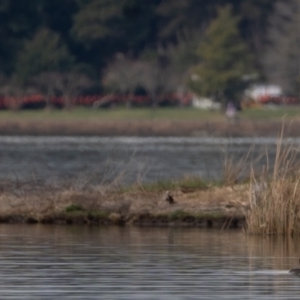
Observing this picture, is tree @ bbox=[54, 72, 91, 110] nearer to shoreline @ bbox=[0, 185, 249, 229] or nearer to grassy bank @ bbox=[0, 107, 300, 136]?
grassy bank @ bbox=[0, 107, 300, 136]

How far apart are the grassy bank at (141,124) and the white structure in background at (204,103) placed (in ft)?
17.0

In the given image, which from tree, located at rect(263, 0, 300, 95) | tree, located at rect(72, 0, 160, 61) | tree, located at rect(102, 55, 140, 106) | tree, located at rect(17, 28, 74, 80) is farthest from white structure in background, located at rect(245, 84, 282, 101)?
tree, located at rect(17, 28, 74, 80)

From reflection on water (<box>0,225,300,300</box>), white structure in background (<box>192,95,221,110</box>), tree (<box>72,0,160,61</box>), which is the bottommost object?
white structure in background (<box>192,95,221,110</box>)

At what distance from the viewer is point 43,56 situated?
80500mm

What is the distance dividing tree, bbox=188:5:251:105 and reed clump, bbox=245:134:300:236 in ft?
186

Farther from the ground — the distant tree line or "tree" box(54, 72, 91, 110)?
the distant tree line

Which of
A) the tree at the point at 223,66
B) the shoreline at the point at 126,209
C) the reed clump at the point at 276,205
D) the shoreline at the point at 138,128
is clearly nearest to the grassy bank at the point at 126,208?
the shoreline at the point at 126,209

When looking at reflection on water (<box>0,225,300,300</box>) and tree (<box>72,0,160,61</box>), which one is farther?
tree (<box>72,0,160,61</box>)

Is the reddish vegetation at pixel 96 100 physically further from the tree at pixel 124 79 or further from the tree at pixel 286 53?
the tree at pixel 286 53

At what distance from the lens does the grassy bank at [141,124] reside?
217 feet

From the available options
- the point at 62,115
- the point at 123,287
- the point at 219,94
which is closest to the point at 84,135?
the point at 62,115

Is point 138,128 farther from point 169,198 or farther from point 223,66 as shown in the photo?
point 169,198

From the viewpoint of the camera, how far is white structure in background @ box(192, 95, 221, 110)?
77.8m

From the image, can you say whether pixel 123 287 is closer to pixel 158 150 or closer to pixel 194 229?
pixel 194 229
